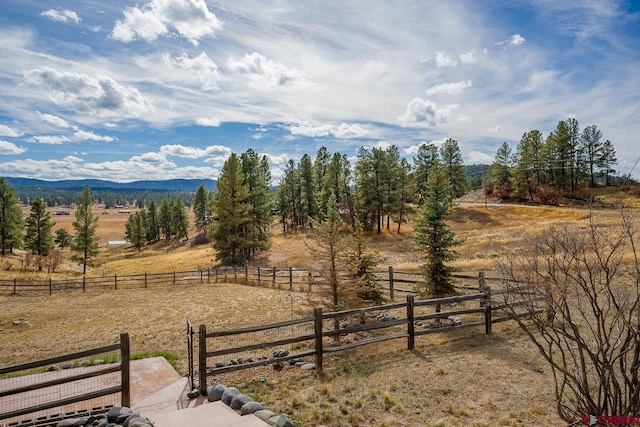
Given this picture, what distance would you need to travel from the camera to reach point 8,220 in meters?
48.0

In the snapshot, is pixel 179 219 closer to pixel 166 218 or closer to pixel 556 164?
pixel 166 218

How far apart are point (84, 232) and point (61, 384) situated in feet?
141

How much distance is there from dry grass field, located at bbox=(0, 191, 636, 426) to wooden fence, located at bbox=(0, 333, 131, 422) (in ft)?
6.99

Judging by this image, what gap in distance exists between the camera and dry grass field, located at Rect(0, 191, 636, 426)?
286 inches

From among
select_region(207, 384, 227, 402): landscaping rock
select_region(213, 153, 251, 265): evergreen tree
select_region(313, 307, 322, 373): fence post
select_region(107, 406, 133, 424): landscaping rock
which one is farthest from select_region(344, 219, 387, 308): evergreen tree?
select_region(213, 153, 251, 265): evergreen tree

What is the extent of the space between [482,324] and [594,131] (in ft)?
221

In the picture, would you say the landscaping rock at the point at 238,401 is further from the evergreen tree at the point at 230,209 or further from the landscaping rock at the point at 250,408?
the evergreen tree at the point at 230,209

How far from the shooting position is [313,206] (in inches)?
2370

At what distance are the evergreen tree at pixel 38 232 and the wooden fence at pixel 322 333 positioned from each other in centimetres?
4963

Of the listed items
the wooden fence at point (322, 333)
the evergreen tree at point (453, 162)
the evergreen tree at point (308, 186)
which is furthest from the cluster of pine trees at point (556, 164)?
the wooden fence at point (322, 333)

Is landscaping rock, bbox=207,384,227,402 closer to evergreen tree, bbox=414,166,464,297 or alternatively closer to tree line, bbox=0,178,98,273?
evergreen tree, bbox=414,166,464,297

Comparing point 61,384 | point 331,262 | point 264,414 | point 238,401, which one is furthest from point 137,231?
point 264,414

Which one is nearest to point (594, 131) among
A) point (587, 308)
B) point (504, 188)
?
point (504, 188)

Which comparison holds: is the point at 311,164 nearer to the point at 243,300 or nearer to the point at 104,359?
the point at 243,300
